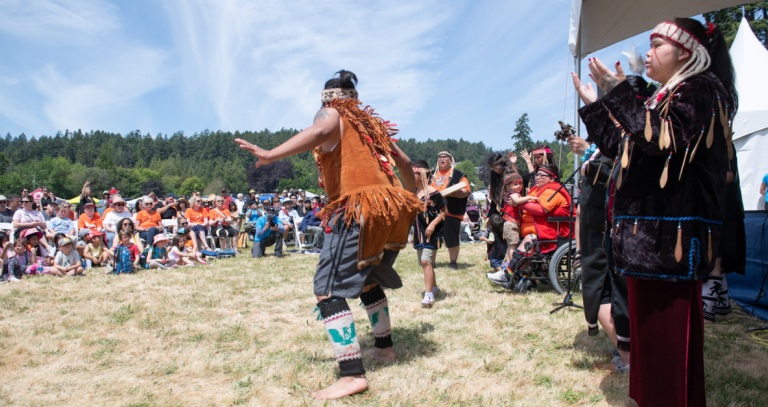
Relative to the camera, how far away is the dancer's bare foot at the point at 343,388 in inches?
99.1

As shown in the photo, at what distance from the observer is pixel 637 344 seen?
1900 millimetres

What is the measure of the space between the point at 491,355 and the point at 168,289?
4.87m

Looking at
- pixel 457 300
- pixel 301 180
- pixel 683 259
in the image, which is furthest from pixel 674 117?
pixel 301 180

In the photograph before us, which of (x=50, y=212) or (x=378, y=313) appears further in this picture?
(x=50, y=212)

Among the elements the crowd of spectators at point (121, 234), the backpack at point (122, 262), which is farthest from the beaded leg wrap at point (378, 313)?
the backpack at point (122, 262)

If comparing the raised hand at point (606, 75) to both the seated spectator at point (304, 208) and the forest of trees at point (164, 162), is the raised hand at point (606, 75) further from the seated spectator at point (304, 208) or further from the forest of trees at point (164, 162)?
the forest of trees at point (164, 162)

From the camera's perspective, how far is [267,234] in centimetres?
1044

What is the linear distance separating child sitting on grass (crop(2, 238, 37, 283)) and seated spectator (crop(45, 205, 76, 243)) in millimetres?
1684

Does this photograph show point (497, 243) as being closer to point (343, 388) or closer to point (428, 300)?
point (428, 300)

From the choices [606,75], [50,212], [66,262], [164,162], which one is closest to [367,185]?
[606,75]

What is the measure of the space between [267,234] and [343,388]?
8271 mm

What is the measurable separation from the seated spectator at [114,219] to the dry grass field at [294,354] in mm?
4582

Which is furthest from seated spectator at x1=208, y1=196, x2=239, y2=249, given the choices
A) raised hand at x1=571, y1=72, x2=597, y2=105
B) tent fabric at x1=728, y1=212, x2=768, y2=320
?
raised hand at x1=571, y1=72, x2=597, y2=105

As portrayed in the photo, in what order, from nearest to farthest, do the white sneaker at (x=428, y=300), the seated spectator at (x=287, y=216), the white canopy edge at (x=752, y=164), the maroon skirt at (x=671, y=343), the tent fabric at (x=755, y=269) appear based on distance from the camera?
the maroon skirt at (x=671, y=343)
the tent fabric at (x=755, y=269)
the white sneaker at (x=428, y=300)
the white canopy edge at (x=752, y=164)
the seated spectator at (x=287, y=216)
